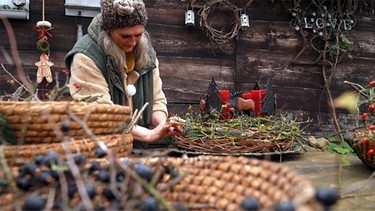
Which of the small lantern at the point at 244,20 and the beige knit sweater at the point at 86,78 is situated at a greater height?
the small lantern at the point at 244,20

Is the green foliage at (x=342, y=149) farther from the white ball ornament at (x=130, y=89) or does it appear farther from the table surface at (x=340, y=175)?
the white ball ornament at (x=130, y=89)

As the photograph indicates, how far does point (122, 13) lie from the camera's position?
2277 mm

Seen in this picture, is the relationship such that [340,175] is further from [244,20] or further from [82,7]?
[82,7]

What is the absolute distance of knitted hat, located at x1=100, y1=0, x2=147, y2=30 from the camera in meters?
2.28

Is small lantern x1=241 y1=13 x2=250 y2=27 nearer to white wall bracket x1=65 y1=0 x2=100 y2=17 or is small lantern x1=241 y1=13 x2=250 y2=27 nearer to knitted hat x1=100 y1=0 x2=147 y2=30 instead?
white wall bracket x1=65 y1=0 x2=100 y2=17

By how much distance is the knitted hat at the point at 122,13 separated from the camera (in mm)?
2275

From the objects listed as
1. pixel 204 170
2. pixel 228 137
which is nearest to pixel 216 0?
pixel 228 137

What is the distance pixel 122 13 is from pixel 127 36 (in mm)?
145

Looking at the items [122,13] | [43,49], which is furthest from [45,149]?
[43,49]

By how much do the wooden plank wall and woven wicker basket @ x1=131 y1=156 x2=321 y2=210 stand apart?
2.84m

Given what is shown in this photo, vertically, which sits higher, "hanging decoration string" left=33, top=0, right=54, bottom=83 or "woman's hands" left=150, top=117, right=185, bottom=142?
"hanging decoration string" left=33, top=0, right=54, bottom=83

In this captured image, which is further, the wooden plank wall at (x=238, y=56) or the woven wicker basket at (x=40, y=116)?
the wooden plank wall at (x=238, y=56)

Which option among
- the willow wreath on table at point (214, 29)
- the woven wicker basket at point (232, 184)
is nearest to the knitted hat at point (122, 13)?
the woven wicker basket at point (232, 184)

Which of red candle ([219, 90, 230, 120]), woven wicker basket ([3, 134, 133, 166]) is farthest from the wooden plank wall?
woven wicker basket ([3, 134, 133, 166])
